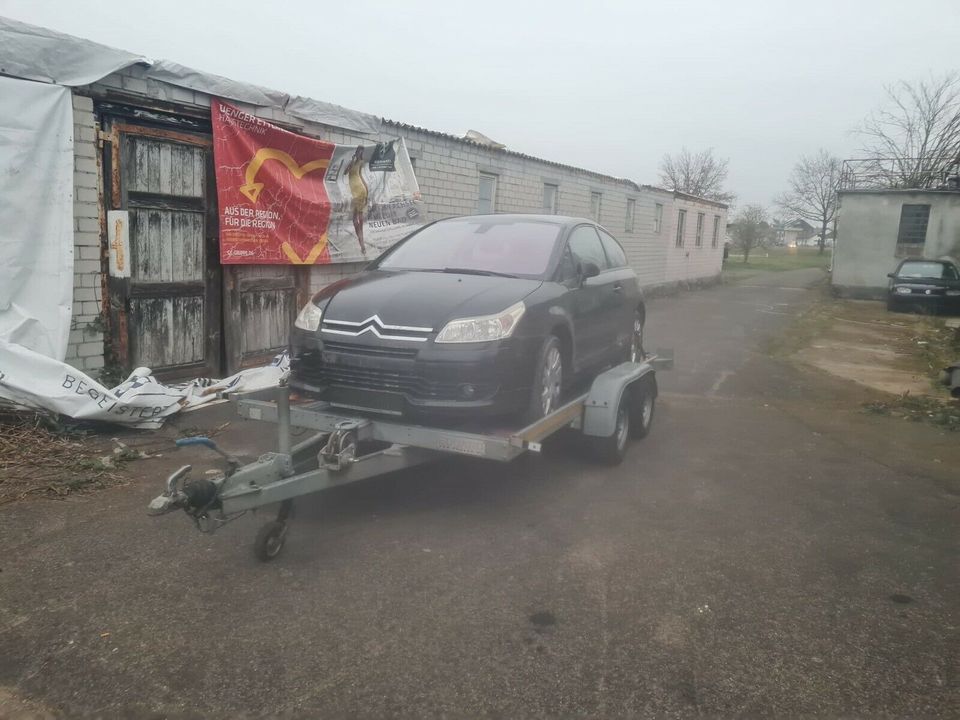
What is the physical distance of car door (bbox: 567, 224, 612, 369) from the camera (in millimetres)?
5672

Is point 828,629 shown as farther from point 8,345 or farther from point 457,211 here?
point 457,211

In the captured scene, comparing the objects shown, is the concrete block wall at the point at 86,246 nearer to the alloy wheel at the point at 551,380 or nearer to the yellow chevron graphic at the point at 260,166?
the yellow chevron graphic at the point at 260,166

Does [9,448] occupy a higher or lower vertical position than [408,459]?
lower

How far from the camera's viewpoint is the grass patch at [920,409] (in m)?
8.07

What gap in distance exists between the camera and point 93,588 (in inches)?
148

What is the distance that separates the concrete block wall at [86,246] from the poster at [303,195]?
1338 mm

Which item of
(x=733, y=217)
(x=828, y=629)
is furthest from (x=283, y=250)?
(x=733, y=217)

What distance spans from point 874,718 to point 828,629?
70 cm

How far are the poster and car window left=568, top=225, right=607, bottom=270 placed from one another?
396cm

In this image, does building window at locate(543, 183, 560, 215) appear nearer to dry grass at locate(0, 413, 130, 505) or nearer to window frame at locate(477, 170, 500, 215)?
window frame at locate(477, 170, 500, 215)

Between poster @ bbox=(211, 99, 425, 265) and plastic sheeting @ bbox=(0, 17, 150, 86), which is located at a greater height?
plastic sheeting @ bbox=(0, 17, 150, 86)

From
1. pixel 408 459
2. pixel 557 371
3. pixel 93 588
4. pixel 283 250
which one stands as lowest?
pixel 93 588

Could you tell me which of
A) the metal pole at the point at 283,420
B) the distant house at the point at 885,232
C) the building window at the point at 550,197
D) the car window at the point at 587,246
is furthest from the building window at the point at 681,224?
the metal pole at the point at 283,420

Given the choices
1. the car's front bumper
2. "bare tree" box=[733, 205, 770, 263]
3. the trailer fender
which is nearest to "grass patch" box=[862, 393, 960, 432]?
the trailer fender
